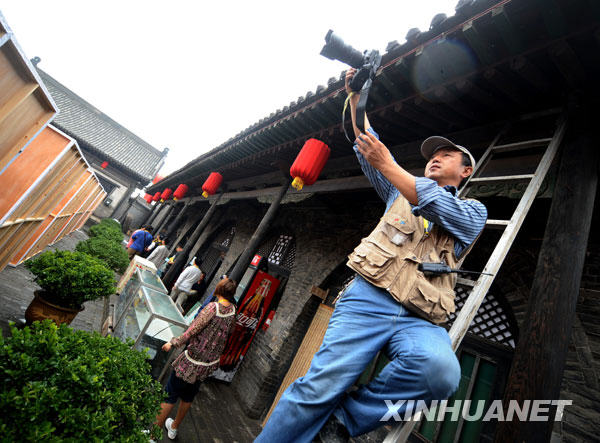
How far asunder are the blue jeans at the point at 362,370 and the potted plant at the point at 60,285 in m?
3.66

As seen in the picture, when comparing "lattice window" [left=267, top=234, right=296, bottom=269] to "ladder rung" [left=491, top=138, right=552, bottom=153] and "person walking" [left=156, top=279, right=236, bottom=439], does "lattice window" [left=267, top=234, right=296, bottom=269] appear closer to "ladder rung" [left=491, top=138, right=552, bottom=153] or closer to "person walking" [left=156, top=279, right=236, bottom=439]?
"person walking" [left=156, top=279, right=236, bottom=439]

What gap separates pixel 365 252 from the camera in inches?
57.2

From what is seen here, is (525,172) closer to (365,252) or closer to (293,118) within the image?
(365,252)

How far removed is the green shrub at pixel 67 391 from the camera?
1270mm

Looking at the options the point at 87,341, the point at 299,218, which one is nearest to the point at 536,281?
the point at 87,341

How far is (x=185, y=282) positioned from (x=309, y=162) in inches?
222

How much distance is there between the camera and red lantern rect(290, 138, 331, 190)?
366 cm

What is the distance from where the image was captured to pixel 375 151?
4.66 feet

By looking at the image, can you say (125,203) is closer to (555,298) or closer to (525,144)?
(525,144)

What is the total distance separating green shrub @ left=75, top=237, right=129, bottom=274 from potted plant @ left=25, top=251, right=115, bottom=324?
3.50 m

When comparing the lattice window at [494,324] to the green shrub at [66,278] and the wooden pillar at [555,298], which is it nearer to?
the wooden pillar at [555,298]

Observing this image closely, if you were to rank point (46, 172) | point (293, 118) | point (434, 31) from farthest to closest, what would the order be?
point (46, 172) < point (293, 118) < point (434, 31)

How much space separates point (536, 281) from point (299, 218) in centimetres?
524

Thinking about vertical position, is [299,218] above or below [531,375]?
above
